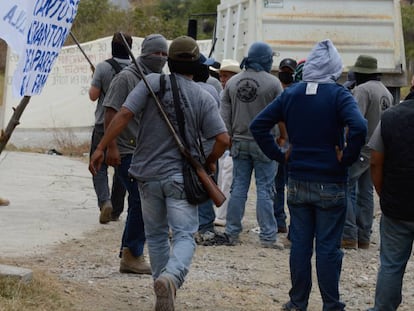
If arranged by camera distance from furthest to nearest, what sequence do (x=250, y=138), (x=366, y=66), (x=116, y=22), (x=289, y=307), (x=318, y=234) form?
(x=116, y=22) < (x=366, y=66) < (x=250, y=138) < (x=289, y=307) < (x=318, y=234)

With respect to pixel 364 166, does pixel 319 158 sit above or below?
above

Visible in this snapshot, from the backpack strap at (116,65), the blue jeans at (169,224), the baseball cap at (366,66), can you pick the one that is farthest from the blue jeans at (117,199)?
the blue jeans at (169,224)

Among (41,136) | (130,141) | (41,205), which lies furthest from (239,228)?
(41,136)

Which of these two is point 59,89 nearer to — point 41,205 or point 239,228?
point 41,205

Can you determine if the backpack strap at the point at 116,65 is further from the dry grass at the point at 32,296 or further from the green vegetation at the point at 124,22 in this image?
the green vegetation at the point at 124,22

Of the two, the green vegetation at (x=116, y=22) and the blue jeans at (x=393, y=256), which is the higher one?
the green vegetation at (x=116, y=22)

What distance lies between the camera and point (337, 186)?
239 inches

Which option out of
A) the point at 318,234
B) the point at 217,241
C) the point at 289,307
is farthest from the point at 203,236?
the point at 318,234

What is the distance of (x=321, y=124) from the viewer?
20.0ft

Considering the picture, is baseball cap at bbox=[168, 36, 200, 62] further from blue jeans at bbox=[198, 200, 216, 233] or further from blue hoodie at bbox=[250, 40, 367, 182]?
blue jeans at bbox=[198, 200, 216, 233]

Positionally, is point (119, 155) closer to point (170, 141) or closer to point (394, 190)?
point (170, 141)

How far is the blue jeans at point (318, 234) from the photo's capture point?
6.09 m

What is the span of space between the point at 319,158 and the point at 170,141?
0.97 metres

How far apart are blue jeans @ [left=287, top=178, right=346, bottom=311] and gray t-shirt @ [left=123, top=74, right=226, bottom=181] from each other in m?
0.72
